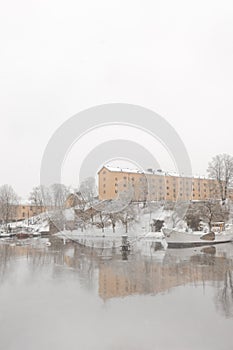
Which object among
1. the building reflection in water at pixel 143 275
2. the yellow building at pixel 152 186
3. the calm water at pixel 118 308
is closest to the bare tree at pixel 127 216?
the yellow building at pixel 152 186

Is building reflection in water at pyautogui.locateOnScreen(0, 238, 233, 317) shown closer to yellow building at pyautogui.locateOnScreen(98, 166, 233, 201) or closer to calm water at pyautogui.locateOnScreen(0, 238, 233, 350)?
calm water at pyautogui.locateOnScreen(0, 238, 233, 350)

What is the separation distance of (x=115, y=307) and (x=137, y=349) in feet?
9.72

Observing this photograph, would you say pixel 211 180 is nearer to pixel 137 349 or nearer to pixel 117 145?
pixel 117 145

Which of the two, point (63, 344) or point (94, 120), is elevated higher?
point (94, 120)

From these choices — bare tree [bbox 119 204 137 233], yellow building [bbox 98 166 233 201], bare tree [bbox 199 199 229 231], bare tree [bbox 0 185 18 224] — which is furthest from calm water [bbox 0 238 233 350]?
bare tree [bbox 0 185 18 224]

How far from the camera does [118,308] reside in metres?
9.34

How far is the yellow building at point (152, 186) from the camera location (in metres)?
54.6

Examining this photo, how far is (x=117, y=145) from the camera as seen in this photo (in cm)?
3453

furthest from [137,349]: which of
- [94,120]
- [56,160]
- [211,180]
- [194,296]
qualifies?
[211,180]

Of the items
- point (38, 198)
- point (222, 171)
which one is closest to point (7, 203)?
point (38, 198)

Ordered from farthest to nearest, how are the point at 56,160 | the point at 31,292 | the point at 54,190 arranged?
the point at 54,190 → the point at 56,160 → the point at 31,292

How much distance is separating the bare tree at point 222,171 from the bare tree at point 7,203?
36.1 m

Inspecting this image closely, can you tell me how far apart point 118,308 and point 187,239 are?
2097 centimetres

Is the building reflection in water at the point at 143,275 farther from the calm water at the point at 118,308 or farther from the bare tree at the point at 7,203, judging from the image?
the bare tree at the point at 7,203
